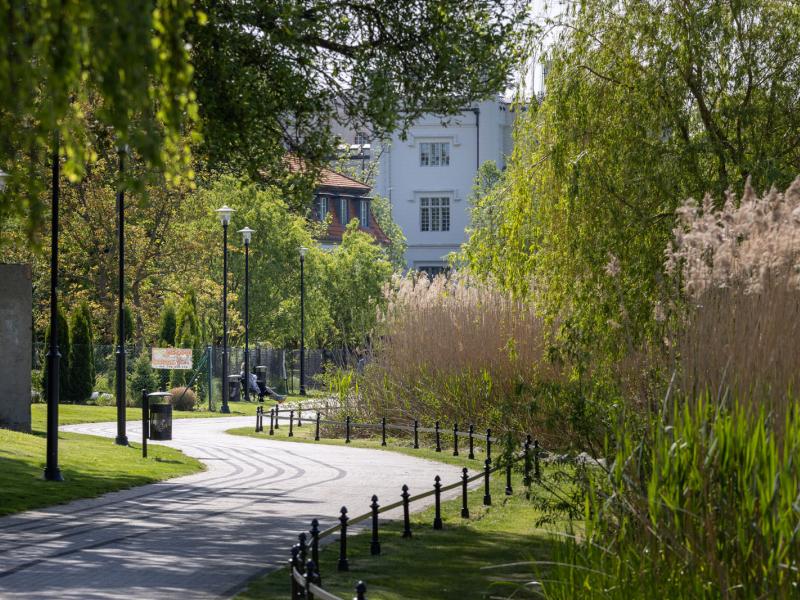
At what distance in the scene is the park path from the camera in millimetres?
12539

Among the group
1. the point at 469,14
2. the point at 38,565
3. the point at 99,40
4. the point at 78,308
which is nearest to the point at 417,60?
the point at 469,14

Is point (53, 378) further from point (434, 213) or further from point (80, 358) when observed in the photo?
point (434, 213)

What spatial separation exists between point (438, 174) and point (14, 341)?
64.6 meters

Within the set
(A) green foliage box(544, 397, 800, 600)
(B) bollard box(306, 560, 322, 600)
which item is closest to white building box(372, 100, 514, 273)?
(A) green foliage box(544, 397, 800, 600)

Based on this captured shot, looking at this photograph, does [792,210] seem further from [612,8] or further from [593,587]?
[612,8]

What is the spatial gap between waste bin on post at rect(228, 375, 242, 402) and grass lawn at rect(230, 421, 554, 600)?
39.0m

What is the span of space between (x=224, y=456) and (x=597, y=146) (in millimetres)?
12672

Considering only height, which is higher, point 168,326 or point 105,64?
point 168,326

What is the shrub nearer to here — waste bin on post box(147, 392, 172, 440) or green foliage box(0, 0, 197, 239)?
waste bin on post box(147, 392, 172, 440)

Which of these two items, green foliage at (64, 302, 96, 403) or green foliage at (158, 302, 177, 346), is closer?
green foliage at (64, 302, 96, 403)

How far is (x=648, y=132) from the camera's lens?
19969 millimetres

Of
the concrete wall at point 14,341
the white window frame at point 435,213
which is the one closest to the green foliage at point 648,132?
the concrete wall at point 14,341

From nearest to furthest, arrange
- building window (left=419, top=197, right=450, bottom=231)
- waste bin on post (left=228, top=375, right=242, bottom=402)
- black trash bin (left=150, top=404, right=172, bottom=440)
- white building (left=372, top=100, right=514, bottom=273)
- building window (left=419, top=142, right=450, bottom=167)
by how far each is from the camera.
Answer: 1. black trash bin (left=150, top=404, right=172, bottom=440)
2. waste bin on post (left=228, top=375, right=242, bottom=402)
3. white building (left=372, top=100, right=514, bottom=273)
4. building window (left=419, top=142, right=450, bottom=167)
5. building window (left=419, top=197, right=450, bottom=231)

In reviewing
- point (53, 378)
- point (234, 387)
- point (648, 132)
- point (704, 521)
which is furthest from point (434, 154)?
point (704, 521)
